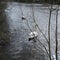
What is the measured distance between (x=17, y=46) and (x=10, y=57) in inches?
52.8

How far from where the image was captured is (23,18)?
17531 mm

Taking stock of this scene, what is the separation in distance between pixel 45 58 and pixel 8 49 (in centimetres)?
177

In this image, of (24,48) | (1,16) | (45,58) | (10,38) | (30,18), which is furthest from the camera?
(1,16)

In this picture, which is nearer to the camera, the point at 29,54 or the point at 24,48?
the point at 29,54

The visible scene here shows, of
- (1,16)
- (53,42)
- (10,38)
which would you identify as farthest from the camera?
(1,16)

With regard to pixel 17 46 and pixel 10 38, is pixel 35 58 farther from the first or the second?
pixel 10 38

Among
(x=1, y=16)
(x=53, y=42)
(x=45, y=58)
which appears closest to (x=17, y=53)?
(x=45, y=58)

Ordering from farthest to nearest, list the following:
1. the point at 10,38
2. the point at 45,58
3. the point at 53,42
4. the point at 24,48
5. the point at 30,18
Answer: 1. the point at 30,18
2. the point at 10,38
3. the point at 53,42
4. the point at 24,48
5. the point at 45,58

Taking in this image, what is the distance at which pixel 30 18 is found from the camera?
17203 mm

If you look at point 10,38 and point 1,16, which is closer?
point 10,38

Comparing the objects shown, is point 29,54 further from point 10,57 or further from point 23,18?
point 23,18

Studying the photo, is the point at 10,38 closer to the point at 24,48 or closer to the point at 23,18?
the point at 24,48

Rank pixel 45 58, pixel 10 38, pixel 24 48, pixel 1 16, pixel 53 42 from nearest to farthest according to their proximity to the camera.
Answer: pixel 45 58 → pixel 24 48 → pixel 53 42 → pixel 10 38 → pixel 1 16

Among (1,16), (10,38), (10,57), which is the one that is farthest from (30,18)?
(10,57)
